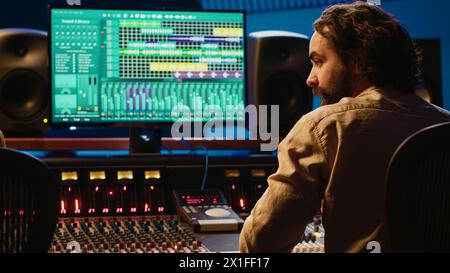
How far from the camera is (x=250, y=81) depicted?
2.85 metres

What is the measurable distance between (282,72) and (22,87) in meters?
1.08

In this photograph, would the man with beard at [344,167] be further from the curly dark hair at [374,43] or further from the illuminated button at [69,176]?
the illuminated button at [69,176]

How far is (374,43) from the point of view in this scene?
155 cm

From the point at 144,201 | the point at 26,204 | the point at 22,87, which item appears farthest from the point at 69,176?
the point at 26,204

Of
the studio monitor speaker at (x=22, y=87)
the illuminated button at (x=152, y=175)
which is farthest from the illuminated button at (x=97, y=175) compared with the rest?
the studio monitor speaker at (x=22, y=87)

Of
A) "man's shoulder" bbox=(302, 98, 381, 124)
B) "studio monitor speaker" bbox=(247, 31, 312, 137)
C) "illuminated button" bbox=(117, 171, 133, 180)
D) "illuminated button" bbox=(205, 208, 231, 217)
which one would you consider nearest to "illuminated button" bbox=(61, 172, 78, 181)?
"illuminated button" bbox=(117, 171, 133, 180)

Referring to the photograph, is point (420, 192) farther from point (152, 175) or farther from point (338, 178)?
point (152, 175)

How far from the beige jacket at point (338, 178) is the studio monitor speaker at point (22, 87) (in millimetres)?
Result: 1501

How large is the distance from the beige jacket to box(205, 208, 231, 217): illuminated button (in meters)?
0.69

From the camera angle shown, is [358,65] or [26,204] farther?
[358,65]

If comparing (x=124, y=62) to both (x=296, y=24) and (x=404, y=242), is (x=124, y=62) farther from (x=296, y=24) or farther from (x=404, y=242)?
(x=296, y=24)

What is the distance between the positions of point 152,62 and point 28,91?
567mm

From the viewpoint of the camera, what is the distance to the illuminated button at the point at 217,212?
7.14 feet
